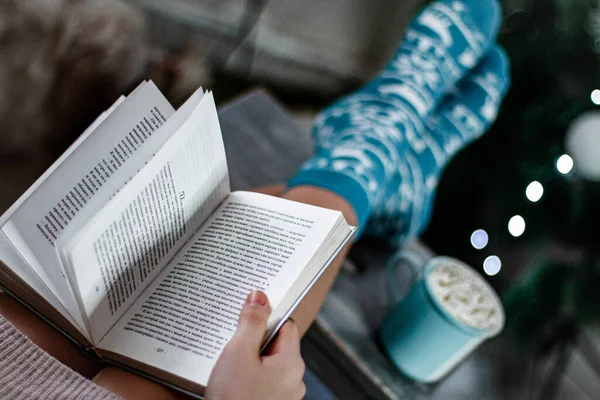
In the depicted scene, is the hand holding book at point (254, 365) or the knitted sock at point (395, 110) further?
the knitted sock at point (395, 110)

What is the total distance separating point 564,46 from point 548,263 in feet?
1.20

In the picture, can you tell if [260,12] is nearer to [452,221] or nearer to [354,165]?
[452,221]

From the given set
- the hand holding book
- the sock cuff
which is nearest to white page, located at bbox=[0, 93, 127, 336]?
the hand holding book

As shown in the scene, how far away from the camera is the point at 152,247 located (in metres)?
0.42

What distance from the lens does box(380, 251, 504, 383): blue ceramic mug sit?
575mm

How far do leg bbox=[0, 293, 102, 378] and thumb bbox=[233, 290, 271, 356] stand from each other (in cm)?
17

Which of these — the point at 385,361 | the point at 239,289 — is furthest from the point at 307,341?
the point at 239,289

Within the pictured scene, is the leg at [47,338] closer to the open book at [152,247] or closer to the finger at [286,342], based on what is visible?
the open book at [152,247]

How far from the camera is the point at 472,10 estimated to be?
954 millimetres

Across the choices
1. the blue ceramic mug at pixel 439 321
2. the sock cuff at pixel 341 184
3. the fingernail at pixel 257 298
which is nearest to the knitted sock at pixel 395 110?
the sock cuff at pixel 341 184

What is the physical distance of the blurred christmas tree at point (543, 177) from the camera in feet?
2.70

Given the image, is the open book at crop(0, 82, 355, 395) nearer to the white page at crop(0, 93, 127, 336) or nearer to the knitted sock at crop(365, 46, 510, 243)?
the white page at crop(0, 93, 127, 336)

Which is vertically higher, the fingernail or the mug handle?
the fingernail

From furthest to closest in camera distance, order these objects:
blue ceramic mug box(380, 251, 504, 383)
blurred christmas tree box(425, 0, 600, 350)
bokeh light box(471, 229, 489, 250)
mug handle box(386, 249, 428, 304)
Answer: bokeh light box(471, 229, 489, 250) < blurred christmas tree box(425, 0, 600, 350) < mug handle box(386, 249, 428, 304) < blue ceramic mug box(380, 251, 504, 383)
